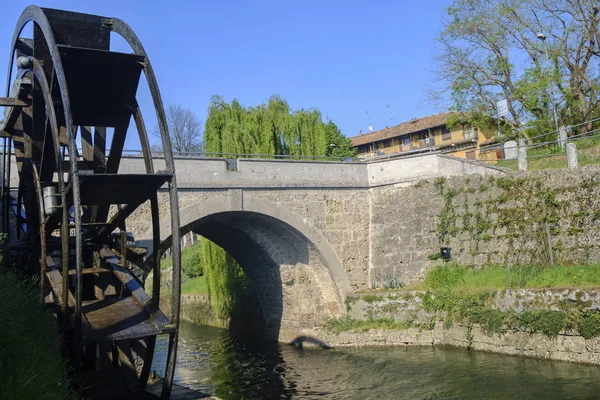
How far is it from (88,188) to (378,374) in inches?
288

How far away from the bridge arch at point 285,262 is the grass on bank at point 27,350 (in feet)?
28.8

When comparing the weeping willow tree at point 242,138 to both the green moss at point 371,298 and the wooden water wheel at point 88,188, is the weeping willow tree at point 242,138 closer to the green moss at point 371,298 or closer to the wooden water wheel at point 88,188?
the green moss at point 371,298

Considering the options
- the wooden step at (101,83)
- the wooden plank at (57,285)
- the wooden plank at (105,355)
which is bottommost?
the wooden plank at (105,355)

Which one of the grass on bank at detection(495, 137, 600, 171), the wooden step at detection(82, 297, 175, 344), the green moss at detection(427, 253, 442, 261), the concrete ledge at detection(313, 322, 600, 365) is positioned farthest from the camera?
the grass on bank at detection(495, 137, 600, 171)

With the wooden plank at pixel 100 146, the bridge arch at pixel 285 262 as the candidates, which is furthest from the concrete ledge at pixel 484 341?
the wooden plank at pixel 100 146

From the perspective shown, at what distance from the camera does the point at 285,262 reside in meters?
16.2

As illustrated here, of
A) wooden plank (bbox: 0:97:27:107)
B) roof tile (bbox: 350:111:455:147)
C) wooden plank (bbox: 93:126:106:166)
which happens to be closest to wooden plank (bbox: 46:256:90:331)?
wooden plank (bbox: 93:126:106:166)

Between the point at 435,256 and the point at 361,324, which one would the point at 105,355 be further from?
the point at 435,256

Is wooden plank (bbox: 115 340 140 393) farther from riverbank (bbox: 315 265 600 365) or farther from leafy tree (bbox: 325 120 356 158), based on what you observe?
leafy tree (bbox: 325 120 356 158)

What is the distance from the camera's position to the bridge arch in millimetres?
15203

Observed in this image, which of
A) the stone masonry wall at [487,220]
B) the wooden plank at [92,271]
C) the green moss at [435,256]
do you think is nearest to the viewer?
the wooden plank at [92,271]

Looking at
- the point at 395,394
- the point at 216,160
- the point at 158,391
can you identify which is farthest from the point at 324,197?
the point at 158,391

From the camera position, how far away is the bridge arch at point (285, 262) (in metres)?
15.2

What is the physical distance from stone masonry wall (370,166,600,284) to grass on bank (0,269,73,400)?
10256mm
